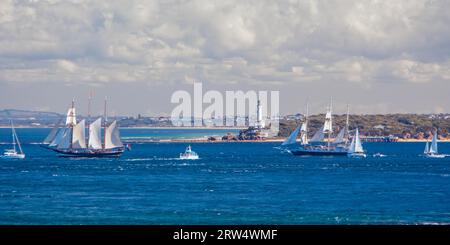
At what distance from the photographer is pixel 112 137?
119 m

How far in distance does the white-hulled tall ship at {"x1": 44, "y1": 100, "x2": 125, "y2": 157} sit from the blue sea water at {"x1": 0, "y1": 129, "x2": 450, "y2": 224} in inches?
914

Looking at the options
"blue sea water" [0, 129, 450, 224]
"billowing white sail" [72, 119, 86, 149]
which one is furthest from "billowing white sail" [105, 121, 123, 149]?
"blue sea water" [0, 129, 450, 224]

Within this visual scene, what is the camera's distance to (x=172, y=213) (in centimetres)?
4519

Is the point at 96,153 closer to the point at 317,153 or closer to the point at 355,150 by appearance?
the point at 317,153

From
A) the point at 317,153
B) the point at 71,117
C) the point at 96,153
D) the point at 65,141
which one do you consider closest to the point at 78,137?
the point at 65,141

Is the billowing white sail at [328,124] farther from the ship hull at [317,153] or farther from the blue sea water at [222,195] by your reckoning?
the blue sea water at [222,195]

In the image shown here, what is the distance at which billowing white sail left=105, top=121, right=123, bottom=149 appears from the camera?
118 meters

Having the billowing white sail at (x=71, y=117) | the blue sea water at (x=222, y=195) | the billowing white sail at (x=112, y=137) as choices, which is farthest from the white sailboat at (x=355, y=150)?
the billowing white sail at (x=71, y=117)

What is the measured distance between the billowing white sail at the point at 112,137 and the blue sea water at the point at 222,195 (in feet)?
76.6

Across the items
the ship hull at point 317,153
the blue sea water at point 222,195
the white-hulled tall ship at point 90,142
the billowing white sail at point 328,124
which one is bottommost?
the blue sea water at point 222,195

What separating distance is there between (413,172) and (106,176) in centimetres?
3524

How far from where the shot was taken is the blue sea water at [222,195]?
4253 cm
